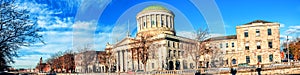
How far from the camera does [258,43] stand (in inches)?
2692

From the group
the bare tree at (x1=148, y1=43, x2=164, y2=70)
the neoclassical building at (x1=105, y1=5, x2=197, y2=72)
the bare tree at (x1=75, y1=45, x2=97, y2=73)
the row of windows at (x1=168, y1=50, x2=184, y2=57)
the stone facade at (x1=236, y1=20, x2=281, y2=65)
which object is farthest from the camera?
the row of windows at (x1=168, y1=50, x2=184, y2=57)

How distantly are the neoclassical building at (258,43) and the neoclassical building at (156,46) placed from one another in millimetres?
10784

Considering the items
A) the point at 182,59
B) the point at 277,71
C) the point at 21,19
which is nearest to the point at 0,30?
the point at 21,19

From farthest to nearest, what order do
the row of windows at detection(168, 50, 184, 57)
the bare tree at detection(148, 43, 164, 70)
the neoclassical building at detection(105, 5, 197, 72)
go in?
the row of windows at detection(168, 50, 184, 57)
the neoclassical building at detection(105, 5, 197, 72)
the bare tree at detection(148, 43, 164, 70)

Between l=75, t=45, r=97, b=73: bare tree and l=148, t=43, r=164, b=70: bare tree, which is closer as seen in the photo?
l=148, t=43, r=164, b=70: bare tree

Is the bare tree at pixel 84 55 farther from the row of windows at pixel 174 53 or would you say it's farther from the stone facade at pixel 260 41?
the stone facade at pixel 260 41

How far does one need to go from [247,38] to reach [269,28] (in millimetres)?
4899

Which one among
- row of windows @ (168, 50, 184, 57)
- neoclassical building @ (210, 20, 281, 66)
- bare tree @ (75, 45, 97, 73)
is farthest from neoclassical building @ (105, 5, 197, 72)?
neoclassical building @ (210, 20, 281, 66)

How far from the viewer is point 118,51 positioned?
88750 mm

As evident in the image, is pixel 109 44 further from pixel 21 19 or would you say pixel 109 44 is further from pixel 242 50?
pixel 21 19

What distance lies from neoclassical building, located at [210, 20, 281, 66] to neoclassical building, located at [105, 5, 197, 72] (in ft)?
35.4

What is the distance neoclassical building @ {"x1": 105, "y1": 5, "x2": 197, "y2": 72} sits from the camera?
76438 millimetres

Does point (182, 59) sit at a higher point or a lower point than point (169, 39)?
lower

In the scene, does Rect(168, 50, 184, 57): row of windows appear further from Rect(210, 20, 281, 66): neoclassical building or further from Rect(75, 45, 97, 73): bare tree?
Rect(75, 45, 97, 73): bare tree
